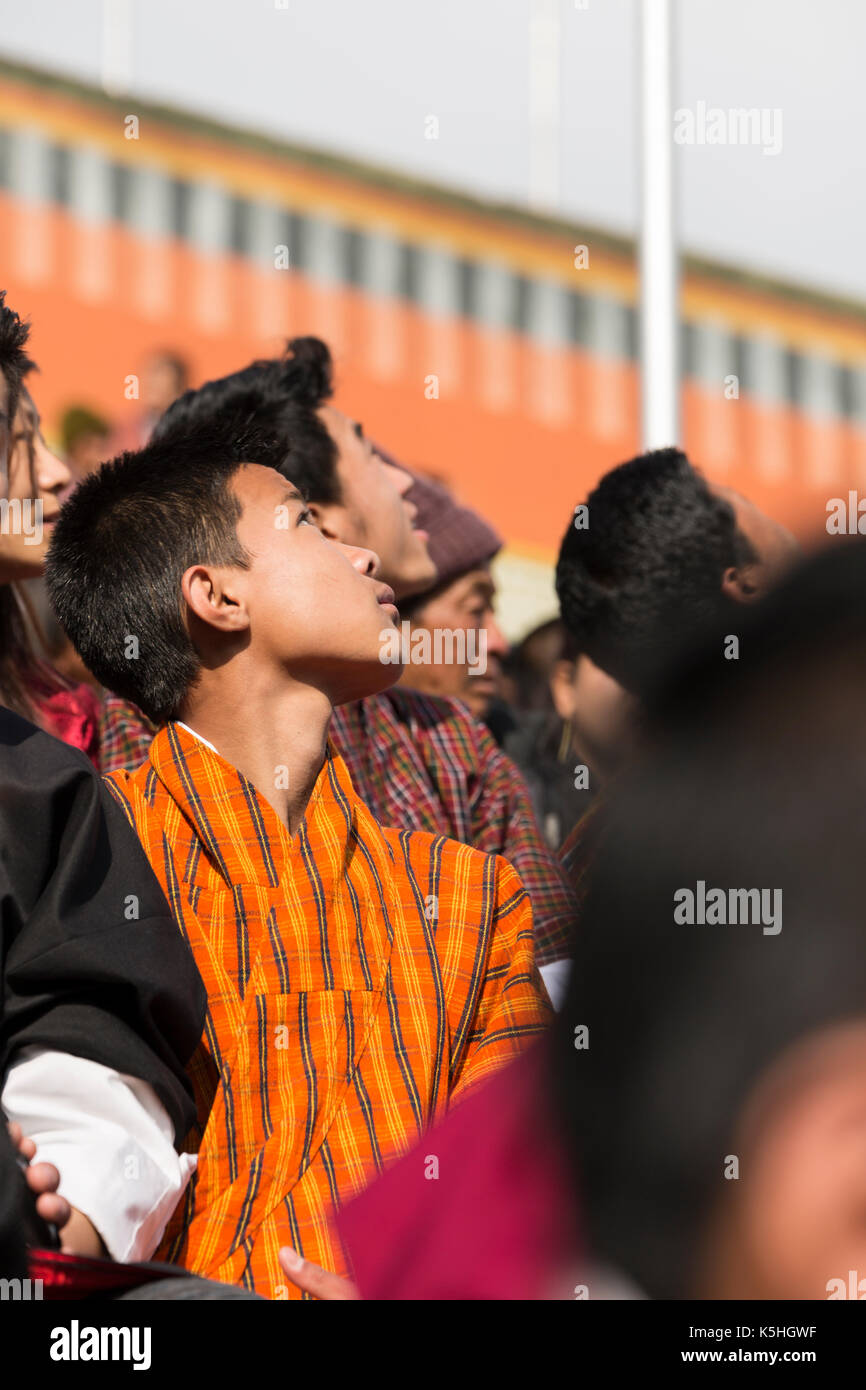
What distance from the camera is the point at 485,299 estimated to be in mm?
14203

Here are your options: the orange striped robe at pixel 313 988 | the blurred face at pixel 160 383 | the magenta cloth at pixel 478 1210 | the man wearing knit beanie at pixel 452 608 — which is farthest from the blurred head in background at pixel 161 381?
the magenta cloth at pixel 478 1210

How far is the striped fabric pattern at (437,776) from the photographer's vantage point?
2.69m

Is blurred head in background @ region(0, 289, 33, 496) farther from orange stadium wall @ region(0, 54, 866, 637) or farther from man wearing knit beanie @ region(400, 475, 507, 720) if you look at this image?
orange stadium wall @ region(0, 54, 866, 637)

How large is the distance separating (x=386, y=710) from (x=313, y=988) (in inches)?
37.9

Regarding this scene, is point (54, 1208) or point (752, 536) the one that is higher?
point (752, 536)

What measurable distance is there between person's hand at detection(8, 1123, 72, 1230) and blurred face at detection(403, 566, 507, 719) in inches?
81.8

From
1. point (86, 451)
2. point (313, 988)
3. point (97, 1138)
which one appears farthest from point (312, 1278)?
point (86, 451)

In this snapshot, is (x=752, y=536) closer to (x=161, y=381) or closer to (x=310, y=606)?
(x=310, y=606)

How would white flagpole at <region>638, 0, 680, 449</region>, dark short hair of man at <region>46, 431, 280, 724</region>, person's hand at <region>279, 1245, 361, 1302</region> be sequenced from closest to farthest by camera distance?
person's hand at <region>279, 1245, 361, 1302</region> < dark short hair of man at <region>46, 431, 280, 724</region> < white flagpole at <region>638, 0, 680, 449</region>

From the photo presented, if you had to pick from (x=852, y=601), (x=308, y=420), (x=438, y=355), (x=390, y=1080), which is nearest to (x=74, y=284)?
(x=438, y=355)

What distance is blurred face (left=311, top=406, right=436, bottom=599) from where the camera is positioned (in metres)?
2.82

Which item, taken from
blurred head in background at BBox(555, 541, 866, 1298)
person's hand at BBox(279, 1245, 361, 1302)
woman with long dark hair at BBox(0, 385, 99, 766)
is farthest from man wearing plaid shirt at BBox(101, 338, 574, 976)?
blurred head in background at BBox(555, 541, 866, 1298)

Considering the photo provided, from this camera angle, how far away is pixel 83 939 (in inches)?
62.8
